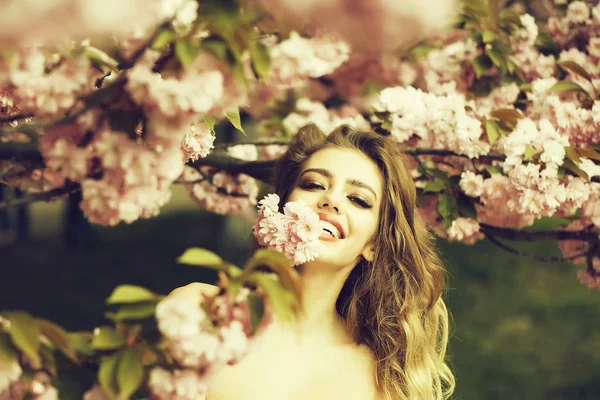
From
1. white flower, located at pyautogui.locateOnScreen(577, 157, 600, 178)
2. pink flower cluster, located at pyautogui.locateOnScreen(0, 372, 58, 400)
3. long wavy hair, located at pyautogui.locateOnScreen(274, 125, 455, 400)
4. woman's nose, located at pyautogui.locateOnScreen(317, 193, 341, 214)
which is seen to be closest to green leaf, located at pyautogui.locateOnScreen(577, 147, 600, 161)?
white flower, located at pyautogui.locateOnScreen(577, 157, 600, 178)

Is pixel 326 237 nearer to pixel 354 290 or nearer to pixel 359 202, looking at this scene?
pixel 359 202

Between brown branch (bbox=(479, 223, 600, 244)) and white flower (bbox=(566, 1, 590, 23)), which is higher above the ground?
white flower (bbox=(566, 1, 590, 23))

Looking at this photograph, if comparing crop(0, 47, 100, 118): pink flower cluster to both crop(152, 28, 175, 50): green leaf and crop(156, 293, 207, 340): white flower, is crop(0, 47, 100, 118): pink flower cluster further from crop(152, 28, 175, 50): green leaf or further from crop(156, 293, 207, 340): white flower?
crop(156, 293, 207, 340): white flower

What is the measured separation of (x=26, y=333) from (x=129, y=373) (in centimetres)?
21

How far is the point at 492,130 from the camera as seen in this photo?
3143 mm

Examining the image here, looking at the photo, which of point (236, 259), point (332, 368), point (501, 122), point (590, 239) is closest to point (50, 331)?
point (332, 368)

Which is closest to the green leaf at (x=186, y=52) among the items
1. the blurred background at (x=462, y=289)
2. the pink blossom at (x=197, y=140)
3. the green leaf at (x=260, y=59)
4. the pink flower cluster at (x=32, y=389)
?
the green leaf at (x=260, y=59)

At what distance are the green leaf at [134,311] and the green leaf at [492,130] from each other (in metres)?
1.84

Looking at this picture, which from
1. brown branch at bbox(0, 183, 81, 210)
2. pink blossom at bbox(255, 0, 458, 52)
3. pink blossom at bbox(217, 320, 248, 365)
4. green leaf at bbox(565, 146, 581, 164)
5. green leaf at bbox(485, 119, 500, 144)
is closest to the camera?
pink blossom at bbox(255, 0, 458, 52)

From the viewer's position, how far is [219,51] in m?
1.52

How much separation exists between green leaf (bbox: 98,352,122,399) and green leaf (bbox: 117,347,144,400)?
15 millimetres

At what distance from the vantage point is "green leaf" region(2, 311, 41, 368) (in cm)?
149

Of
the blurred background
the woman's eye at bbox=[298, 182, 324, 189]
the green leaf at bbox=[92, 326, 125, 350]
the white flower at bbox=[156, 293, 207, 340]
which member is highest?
the white flower at bbox=[156, 293, 207, 340]

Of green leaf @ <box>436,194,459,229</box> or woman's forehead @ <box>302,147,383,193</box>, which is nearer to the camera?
woman's forehead @ <box>302,147,383,193</box>
